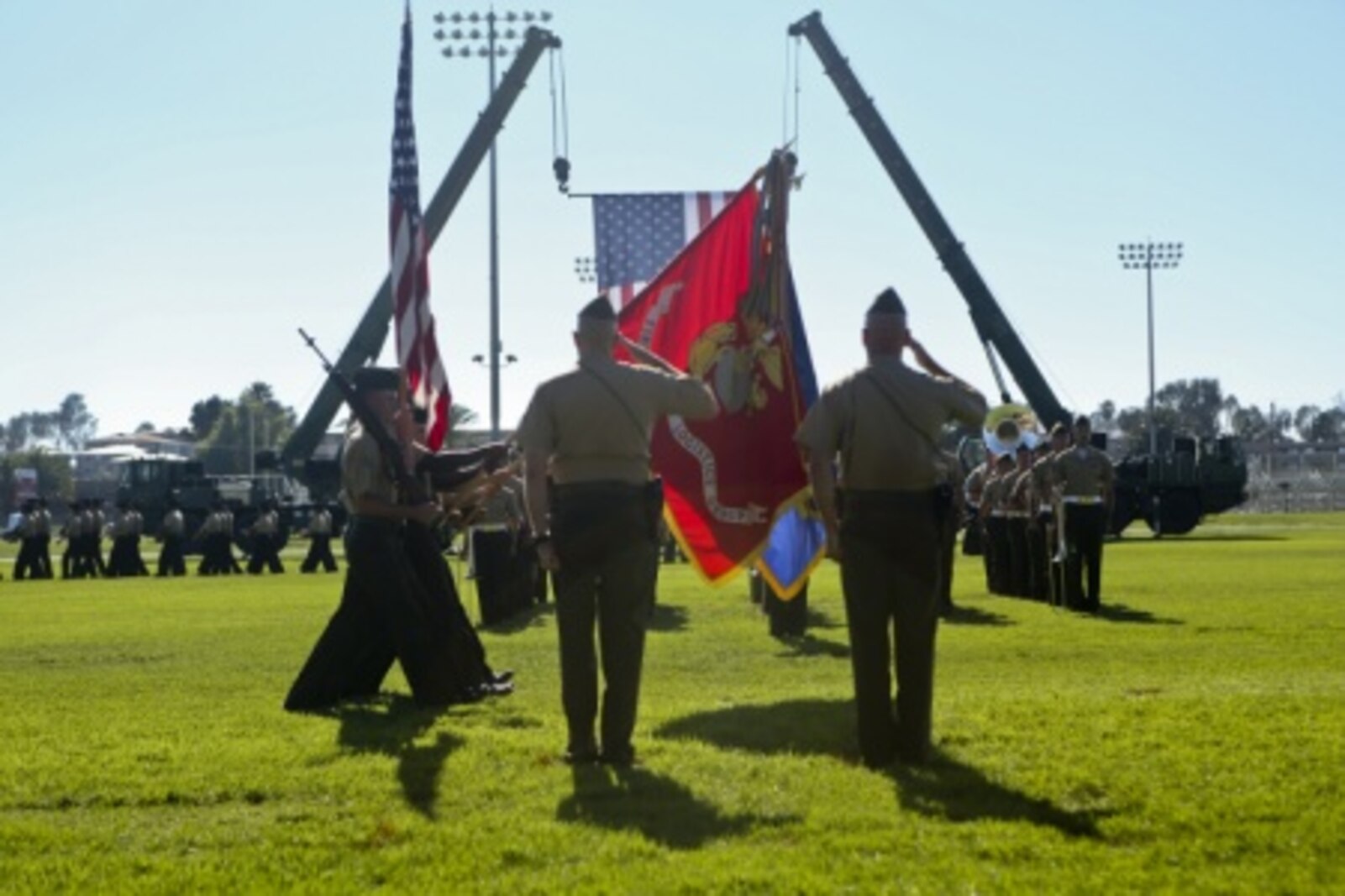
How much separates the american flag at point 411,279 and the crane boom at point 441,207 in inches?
1626

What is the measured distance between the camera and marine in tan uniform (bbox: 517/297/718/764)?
27.1 feet

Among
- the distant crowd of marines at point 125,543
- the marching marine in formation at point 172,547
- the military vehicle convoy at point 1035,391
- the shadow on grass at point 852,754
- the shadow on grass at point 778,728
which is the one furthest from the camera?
the military vehicle convoy at point 1035,391

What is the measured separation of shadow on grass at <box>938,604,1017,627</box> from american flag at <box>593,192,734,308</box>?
16.7 feet

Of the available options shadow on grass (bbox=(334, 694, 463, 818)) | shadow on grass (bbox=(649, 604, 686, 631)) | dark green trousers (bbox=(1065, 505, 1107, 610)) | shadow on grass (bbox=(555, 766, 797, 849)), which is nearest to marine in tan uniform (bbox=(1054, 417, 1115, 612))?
dark green trousers (bbox=(1065, 505, 1107, 610))

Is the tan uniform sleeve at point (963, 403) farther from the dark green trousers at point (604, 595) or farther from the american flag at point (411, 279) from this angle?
the american flag at point (411, 279)

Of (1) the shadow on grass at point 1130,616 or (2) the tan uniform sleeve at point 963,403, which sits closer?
(2) the tan uniform sleeve at point 963,403

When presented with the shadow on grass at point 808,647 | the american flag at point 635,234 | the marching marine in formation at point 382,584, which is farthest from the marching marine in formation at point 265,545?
the marching marine in formation at point 382,584

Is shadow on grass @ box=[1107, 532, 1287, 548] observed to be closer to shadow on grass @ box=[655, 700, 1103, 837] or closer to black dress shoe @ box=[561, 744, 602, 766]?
shadow on grass @ box=[655, 700, 1103, 837]

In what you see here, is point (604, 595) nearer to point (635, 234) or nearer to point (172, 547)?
point (635, 234)

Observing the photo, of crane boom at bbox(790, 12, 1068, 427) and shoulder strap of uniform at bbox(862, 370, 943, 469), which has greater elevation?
crane boom at bbox(790, 12, 1068, 427)

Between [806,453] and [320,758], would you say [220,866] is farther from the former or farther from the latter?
[806,453]

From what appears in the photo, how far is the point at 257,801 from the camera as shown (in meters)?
7.33

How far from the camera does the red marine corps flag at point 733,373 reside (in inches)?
489

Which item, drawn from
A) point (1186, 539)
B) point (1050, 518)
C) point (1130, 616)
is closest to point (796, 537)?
point (1130, 616)
